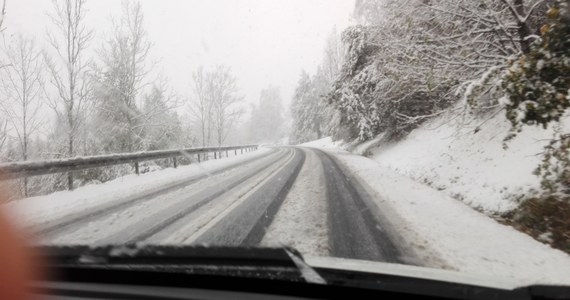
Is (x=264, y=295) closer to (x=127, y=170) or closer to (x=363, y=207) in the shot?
(x=363, y=207)

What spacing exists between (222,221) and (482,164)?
6.59 metres

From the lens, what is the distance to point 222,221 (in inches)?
234

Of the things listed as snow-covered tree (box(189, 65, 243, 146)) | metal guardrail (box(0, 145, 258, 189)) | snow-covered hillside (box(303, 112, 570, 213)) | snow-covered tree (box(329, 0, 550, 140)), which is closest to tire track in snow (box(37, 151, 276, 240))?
metal guardrail (box(0, 145, 258, 189))

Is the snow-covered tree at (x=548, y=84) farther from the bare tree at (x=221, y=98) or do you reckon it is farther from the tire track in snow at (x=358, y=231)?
the bare tree at (x=221, y=98)

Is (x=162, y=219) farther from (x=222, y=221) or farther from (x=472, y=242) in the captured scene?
(x=472, y=242)

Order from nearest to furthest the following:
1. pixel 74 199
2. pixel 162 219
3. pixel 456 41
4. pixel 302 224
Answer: pixel 302 224 < pixel 162 219 < pixel 74 199 < pixel 456 41

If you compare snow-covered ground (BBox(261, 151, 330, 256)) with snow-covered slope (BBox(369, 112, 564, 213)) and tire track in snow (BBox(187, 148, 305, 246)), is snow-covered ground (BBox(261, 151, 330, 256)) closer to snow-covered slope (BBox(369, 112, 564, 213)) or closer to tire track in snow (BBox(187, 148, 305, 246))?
tire track in snow (BBox(187, 148, 305, 246))

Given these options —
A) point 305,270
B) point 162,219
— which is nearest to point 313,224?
point 162,219

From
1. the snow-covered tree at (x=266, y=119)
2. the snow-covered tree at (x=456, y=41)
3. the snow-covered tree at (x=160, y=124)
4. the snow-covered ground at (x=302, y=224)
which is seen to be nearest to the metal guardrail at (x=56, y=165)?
the snow-covered ground at (x=302, y=224)

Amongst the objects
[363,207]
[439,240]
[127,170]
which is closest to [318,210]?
[363,207]

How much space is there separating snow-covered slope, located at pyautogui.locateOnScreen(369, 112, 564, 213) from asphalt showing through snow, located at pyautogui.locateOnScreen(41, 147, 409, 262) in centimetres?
222

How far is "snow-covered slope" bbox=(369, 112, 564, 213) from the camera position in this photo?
7.29 m

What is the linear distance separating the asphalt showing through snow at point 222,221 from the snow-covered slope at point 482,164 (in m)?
2.22

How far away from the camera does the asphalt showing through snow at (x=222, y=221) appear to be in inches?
191
